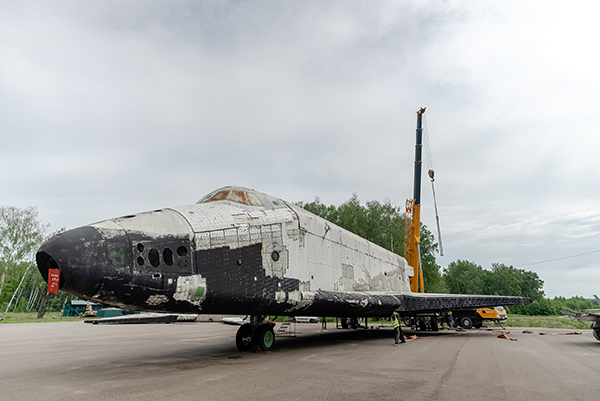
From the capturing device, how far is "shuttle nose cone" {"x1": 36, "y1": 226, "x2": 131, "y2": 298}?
5.27 meters

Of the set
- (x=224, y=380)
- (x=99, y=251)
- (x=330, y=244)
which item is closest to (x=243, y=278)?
(x=224, y=380)

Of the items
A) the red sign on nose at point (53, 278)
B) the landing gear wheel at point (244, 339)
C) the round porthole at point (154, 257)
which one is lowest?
the landing gear wheel at point (244, 339)

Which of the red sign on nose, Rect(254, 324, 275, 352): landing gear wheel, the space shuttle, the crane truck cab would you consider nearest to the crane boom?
the crane truck cab

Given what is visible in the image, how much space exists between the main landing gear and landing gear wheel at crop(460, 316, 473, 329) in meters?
16.7

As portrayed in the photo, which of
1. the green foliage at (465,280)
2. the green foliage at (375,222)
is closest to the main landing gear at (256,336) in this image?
the green foliage at (375,222)

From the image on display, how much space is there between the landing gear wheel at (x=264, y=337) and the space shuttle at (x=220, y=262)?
0.02m

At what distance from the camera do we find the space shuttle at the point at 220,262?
5551 millimetres

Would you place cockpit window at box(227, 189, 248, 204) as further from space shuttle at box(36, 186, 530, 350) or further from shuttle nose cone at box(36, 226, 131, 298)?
shuttle nose cone at box(36, 226, 131, 298)

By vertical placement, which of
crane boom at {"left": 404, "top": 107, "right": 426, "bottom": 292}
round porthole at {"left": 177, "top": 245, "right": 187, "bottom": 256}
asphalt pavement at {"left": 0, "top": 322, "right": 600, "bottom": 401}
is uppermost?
crane boom at {"left": 404, "top": 107, "right": 426, "bottom": 292}

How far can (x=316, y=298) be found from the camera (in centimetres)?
888

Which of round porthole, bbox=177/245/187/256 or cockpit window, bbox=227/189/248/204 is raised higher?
cockpit window, bbox=227/189/248/204

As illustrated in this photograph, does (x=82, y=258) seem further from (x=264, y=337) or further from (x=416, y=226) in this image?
(x=416, y=226)

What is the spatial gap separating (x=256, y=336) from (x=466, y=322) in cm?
1719

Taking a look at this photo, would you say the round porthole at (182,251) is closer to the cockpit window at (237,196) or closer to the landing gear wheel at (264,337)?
the cockpit window at (237,196)
